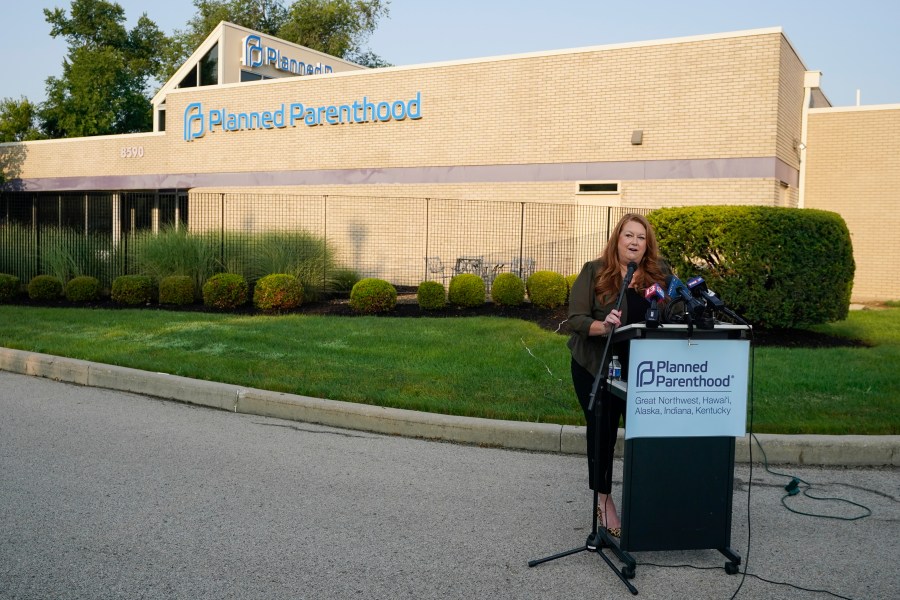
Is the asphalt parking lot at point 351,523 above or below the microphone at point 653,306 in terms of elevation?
below

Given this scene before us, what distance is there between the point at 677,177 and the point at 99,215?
47.8 ft

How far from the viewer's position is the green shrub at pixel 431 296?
15.5 m

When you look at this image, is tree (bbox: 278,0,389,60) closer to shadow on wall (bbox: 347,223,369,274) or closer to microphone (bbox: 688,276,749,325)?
shadow on wall (bbox: 347,223,369,274)

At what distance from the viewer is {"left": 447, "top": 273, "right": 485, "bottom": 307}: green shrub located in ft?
51.7

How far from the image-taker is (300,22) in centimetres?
5419

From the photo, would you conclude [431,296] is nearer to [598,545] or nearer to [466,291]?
[466,291]

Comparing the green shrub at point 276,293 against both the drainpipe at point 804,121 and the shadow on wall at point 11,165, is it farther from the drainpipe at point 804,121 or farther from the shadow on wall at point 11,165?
the shadow on wall at point 11,165

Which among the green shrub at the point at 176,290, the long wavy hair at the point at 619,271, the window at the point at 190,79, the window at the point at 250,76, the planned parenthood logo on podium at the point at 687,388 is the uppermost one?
the window at the point at 250,76

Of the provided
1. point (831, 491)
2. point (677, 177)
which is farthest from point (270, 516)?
point (677, 177)

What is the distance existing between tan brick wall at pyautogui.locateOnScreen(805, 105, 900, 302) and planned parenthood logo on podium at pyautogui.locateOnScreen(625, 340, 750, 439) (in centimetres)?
1825

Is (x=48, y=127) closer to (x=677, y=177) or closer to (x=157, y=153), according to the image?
(x=157, y=153)

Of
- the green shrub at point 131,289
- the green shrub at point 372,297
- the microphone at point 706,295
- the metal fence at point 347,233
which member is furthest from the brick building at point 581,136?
the microphone at point 706,295

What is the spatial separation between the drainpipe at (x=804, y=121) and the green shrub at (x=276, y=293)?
12781 millimetres

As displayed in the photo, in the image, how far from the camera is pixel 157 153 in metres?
28.8
